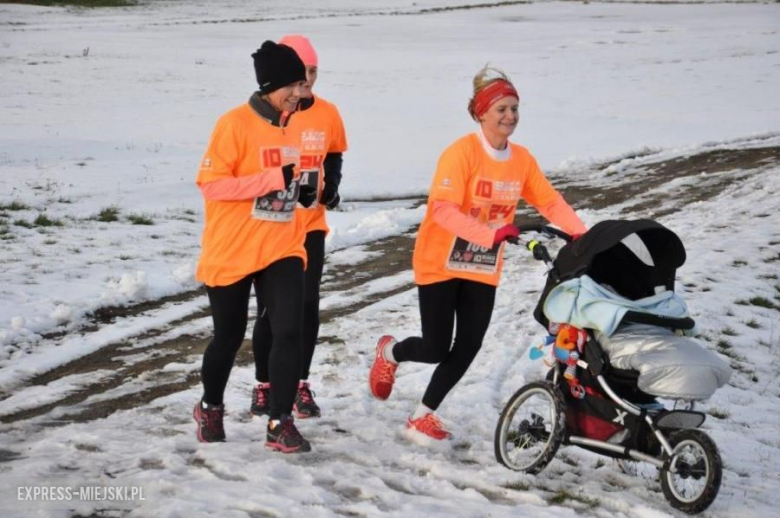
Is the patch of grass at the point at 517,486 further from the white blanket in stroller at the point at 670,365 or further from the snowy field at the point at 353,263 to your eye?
the white blanket in stroller at the point at 670,365

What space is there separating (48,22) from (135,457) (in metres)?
47.4

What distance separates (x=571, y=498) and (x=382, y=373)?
188 cm

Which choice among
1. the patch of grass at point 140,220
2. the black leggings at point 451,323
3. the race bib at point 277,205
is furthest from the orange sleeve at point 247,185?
the patch of grass at point 140,220

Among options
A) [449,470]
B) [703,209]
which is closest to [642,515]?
[449,470]

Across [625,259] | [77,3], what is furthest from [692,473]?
[77,3]

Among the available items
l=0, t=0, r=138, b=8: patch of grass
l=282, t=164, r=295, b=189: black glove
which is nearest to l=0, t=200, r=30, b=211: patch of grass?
l=282, t=164, r=295, b=189: black glove

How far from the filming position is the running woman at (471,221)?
5.72m

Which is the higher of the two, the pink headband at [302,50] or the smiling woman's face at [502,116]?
the pink headband at [302,50]

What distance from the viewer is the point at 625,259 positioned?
553 centimetres

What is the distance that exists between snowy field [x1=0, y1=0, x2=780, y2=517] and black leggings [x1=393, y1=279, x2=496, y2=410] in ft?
1.72

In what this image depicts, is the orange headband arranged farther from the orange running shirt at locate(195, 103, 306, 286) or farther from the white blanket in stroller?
Result: the white blanket in stroller

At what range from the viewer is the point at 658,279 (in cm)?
546

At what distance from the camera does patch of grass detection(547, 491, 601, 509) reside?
16.6 ft

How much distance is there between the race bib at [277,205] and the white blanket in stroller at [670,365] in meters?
1.96
